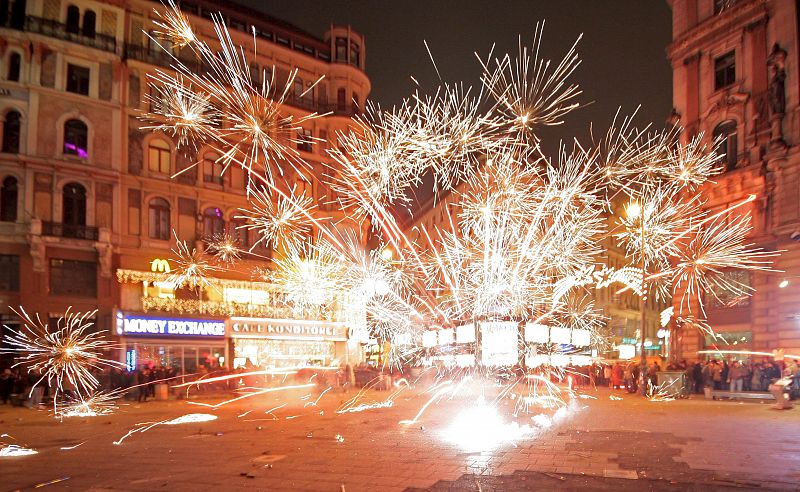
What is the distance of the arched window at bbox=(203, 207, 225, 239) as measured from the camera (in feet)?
109

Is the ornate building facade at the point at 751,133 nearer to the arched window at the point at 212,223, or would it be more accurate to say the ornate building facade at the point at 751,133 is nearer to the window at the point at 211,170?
the arched window at the point at 212,223

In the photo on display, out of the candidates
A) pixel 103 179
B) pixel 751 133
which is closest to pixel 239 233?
pixel 103 179

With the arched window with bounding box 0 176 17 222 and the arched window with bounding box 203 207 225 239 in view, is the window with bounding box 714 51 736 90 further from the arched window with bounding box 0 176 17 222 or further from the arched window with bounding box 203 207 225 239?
the arched window with bounding box 0 176 17 222

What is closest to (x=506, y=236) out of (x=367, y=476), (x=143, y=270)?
(x=367, y=476)

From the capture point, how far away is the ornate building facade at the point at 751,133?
27250 millimetres

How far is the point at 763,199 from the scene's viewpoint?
28.5 metres

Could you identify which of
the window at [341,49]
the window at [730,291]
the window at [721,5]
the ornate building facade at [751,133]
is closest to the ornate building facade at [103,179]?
the window at [341,49]

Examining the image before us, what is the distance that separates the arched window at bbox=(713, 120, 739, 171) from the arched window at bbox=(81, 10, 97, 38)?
30067 mm

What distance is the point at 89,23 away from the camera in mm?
30250

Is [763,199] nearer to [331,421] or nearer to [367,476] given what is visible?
[331,421]

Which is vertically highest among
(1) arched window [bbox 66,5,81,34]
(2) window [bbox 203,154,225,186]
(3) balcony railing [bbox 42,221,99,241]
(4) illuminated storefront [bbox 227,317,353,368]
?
(1) arched window [bbox 66,5,81,34]

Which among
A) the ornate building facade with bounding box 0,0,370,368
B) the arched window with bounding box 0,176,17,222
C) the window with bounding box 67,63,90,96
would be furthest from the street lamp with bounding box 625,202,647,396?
the arched window with bounding box 0,176,17,222

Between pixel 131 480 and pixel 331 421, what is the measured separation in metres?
7.64

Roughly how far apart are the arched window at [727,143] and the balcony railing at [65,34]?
29278 millimetres
